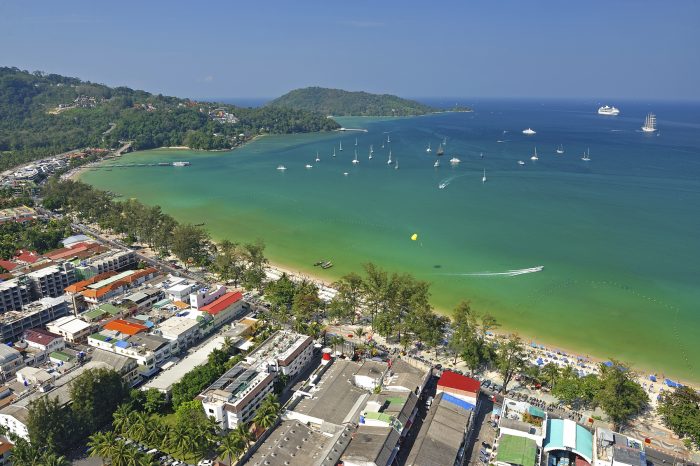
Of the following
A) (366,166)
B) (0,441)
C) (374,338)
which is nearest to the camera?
(0,441)

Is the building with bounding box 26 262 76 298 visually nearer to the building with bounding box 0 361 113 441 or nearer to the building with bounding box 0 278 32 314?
the building with bounding box 0 278 32 314

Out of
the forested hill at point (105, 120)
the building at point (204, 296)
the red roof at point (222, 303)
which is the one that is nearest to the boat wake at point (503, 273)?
the red roof at point (222, 303)

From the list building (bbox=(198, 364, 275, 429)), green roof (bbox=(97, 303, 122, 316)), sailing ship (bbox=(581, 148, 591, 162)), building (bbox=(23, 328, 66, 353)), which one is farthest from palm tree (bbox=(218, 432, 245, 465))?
sailing ship (bbox=(581, 148, 591, 162))

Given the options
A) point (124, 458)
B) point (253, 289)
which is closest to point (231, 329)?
point (253, 289)

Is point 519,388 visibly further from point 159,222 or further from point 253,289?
point 159,222

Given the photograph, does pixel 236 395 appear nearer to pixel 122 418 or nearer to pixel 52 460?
pixel 122 418

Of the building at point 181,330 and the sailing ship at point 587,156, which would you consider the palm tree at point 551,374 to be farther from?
the sailing ship at point 587,156
